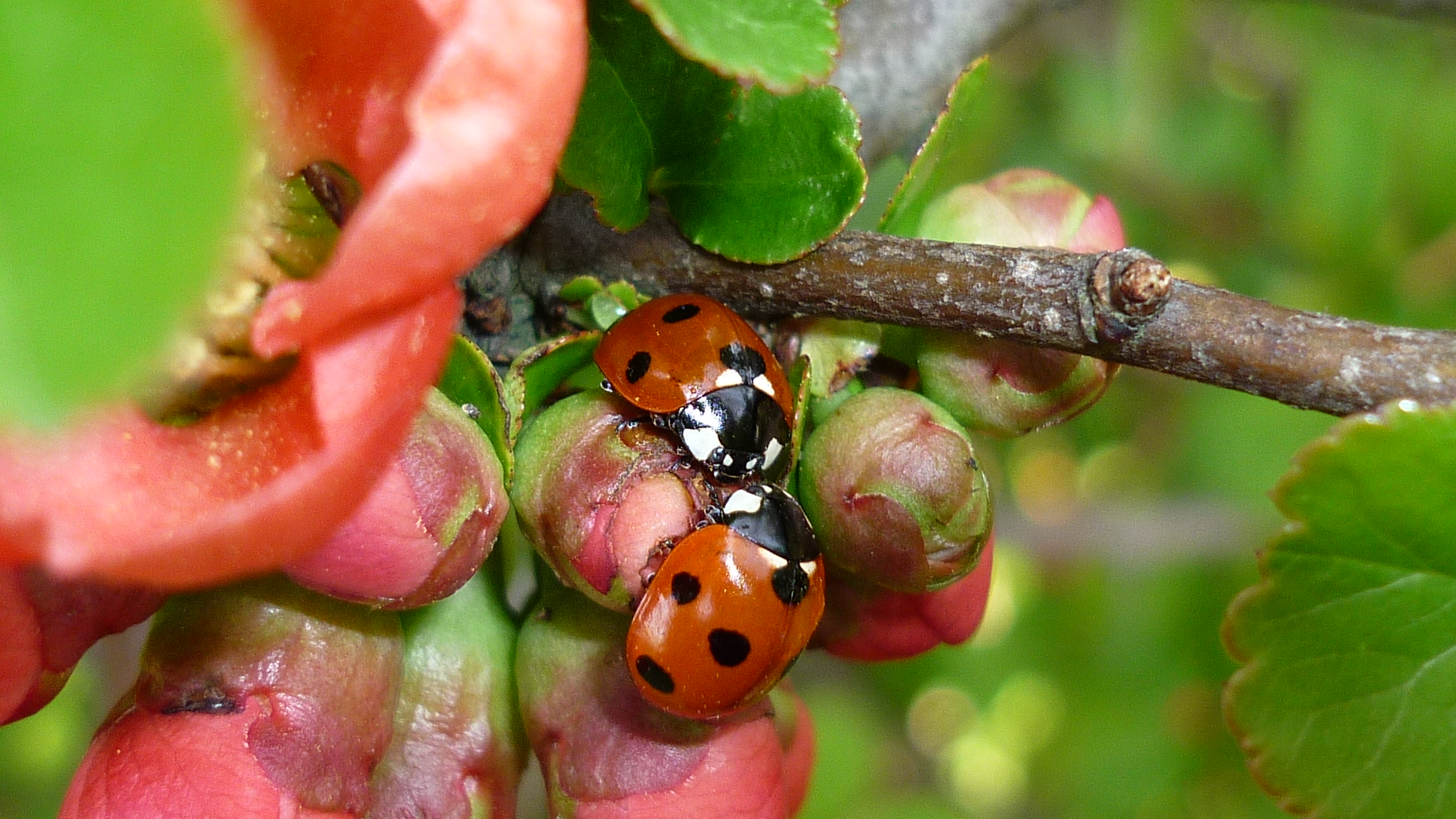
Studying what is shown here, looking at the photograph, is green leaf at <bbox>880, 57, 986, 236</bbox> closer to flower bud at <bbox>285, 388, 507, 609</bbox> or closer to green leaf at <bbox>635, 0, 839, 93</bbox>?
green leaf at <bbox>635, 0, 839, 93</bbox>

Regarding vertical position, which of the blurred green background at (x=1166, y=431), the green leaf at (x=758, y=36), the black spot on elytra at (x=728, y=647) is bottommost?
the blurred green background at (x=1166, y=431)

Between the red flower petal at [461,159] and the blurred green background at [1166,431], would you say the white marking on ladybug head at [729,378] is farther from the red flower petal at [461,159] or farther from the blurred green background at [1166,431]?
the blurred green background at [1166,431]

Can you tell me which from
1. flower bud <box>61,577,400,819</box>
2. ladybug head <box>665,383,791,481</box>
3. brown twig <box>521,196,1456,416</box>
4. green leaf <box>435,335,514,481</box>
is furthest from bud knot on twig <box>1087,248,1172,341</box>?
flower bud <box>61,577,400,819</box>

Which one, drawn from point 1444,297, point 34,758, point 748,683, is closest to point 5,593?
point 748,683

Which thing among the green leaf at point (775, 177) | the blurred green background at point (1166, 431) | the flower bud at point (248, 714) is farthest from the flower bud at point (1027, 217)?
the blurred green background at point (1166, 431)

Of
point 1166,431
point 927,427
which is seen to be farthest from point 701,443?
point 1166,431

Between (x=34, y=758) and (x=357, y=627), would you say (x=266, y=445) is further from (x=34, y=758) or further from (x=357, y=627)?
(x=34, y=758)
